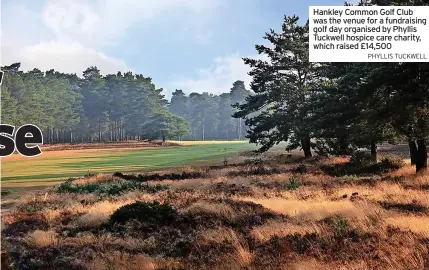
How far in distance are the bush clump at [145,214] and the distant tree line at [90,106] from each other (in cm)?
7035

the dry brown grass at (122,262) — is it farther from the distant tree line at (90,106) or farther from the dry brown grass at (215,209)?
the distant tree line at (90,106)

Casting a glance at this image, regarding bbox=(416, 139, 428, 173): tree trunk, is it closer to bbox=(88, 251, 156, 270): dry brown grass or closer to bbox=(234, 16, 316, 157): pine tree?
bbox=(234, 16, 316, 157): pine tree

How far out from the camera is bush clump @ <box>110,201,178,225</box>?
12508 mm

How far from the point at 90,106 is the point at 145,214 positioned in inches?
3977

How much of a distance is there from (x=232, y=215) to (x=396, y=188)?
8487mm

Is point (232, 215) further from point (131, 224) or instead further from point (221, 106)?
point (221, 106)

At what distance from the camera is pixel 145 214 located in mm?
12820

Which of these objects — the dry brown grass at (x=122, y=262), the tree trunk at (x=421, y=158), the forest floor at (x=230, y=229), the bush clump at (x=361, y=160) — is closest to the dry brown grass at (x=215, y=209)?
the forest floor at (x=230, y=229)

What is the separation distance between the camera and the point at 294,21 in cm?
3819

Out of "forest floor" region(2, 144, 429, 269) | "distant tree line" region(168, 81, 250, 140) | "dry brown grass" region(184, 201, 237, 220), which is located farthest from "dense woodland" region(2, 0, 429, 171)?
"distant tree line" region(168, 81, 250, 140)

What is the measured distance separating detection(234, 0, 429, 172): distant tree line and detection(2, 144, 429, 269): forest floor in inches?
147

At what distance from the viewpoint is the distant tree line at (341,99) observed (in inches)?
739

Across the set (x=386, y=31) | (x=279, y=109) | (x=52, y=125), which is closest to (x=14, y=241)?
(x=386, y=31)

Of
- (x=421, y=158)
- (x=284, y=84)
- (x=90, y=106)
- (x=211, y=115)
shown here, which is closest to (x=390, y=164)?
(x=421, y=158)
